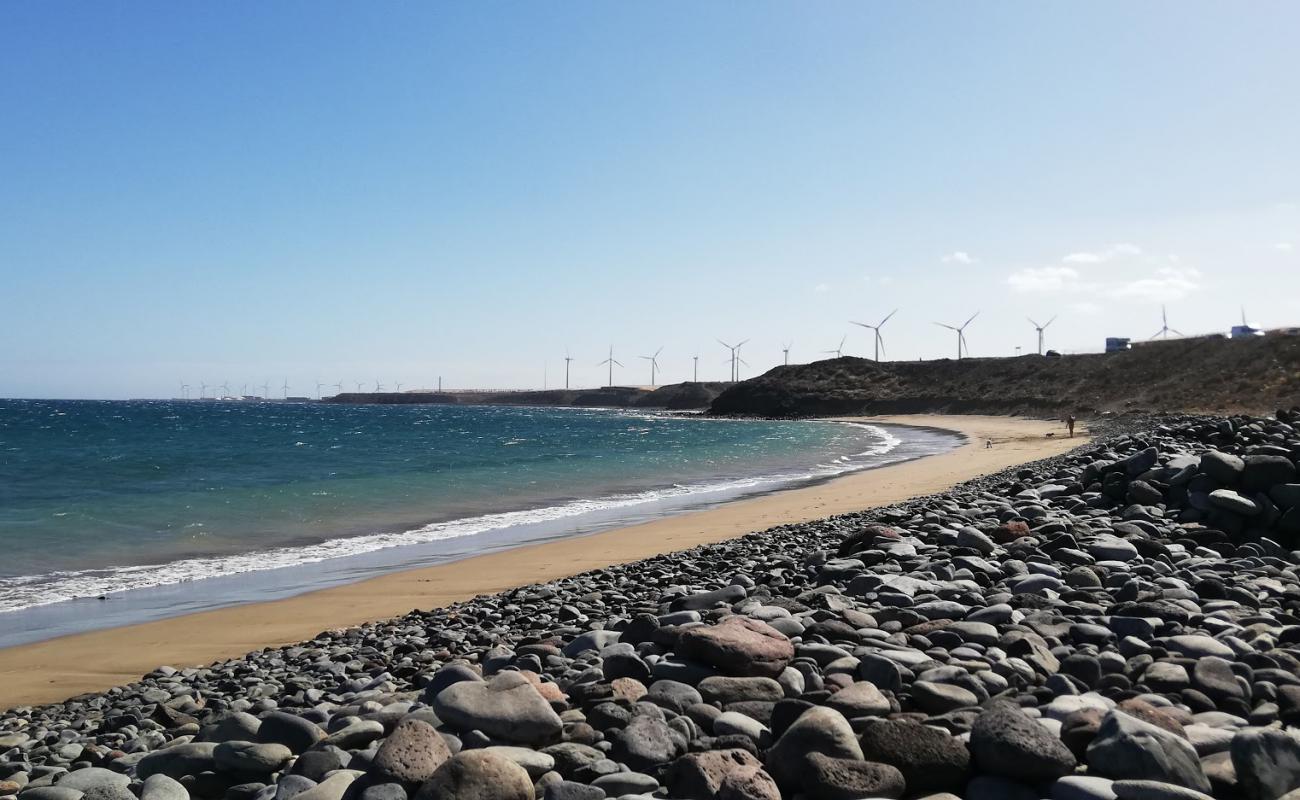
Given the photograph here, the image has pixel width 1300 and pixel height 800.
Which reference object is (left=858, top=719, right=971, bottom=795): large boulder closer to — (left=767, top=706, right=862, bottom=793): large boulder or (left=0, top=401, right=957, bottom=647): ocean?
(left=767, top=706, right=862, bottom=793): large boulder

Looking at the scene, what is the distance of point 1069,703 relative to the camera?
12.8 feet

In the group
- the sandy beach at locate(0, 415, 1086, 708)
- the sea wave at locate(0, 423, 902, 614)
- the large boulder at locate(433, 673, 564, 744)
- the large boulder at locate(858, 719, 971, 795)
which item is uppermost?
the large boulder at locate(858, 719, 971, 795)

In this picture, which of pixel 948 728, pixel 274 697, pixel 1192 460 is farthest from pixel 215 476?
pixel 948 728

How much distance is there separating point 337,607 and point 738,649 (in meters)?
7.67

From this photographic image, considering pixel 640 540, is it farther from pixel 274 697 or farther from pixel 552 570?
pixel 274 697

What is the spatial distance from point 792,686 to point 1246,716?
2014 millimetres

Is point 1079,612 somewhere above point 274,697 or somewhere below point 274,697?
above

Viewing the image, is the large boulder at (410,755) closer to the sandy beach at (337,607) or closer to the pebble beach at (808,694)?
the pebble beach at (808,694)

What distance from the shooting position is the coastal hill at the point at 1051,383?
65.4 meters

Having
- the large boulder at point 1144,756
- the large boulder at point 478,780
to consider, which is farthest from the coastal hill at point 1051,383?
the large boulder at point 478,780

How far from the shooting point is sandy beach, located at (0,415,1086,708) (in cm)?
863

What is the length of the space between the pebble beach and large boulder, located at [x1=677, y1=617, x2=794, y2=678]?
0.02 meters

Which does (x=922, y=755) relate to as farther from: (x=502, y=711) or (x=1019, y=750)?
(x=502, y=711)

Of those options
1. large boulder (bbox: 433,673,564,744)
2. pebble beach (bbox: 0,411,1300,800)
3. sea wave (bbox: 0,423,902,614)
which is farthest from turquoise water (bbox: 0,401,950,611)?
large boulder (bbox: 433,673,564,744)
